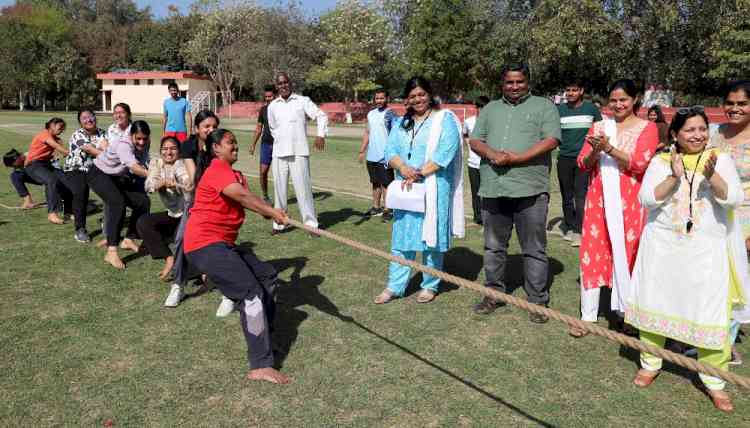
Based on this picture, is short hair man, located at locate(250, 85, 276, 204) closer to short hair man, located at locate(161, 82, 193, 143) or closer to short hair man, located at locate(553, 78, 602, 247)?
short hair man, located at locate(161, 82, 193, 143)

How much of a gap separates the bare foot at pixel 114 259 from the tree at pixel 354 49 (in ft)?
126

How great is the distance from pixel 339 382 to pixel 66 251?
452 cm

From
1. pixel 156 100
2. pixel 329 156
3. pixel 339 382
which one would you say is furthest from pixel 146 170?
pixel 156 100

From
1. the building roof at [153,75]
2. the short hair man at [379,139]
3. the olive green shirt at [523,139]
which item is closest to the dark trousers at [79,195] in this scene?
the short hair man at [379,139]

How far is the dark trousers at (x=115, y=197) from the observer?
6.38 metres

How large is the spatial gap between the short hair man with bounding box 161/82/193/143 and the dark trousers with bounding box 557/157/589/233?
23.6 ft

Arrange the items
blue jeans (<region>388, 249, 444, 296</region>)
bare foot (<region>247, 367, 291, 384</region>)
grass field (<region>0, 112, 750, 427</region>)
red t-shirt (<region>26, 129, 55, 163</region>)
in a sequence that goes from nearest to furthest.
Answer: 1. grass field (<region>0, 112, 750, 427</region>)
2. bare foot (<region>247, 367, 291, 384</region>)
3. blue jeans (<region>388, 249, 444, 296</region>)
4. red t-shirt (<region>26, 129, 55, 163</region>)

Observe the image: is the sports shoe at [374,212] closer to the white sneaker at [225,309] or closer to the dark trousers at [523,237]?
the dark trousers at [523,237]

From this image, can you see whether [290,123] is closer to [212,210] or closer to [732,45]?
[212,210]

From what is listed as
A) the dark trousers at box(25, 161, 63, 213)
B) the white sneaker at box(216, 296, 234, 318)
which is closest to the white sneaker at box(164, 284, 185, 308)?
the white sneaker at box(216, 296, 234, 318)

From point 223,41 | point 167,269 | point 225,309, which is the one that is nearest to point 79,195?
point 167,269

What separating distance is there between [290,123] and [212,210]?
365 centimetres

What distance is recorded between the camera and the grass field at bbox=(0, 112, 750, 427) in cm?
344

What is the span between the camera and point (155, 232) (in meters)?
5.87
